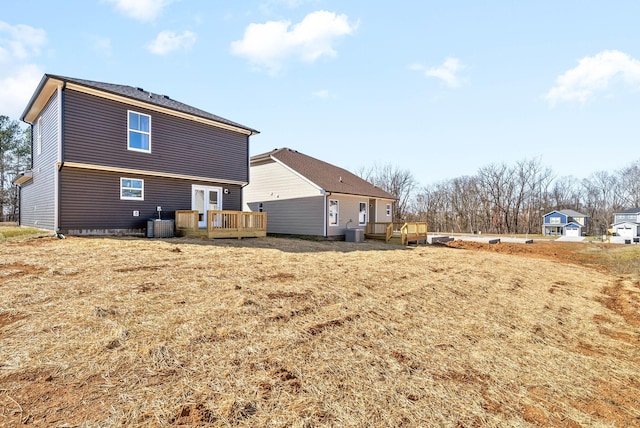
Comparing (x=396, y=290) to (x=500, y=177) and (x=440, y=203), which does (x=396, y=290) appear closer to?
(x=440, y=203)

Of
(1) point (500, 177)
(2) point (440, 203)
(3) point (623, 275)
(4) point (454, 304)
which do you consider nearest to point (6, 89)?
(4) point (454, 304)

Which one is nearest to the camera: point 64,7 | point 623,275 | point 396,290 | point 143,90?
point 396,290

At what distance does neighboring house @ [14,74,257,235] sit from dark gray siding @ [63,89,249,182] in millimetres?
33

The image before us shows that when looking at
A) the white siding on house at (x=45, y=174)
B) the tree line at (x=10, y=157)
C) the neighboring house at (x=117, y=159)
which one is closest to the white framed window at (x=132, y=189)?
the neighboring house at (x=117, y=159)

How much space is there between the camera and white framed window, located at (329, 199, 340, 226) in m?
17.8

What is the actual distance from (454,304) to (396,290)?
118 centimetres

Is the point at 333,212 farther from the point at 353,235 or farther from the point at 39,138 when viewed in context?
the point at 39,138

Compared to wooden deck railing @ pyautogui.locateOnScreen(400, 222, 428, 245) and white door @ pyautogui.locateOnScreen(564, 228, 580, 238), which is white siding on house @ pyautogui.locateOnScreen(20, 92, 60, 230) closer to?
wooden deck railing @ pyautogui.locateOnScreen(400, 222, 428, 245)

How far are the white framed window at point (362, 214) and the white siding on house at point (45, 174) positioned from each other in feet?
49.3

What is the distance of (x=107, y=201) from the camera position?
465 inches

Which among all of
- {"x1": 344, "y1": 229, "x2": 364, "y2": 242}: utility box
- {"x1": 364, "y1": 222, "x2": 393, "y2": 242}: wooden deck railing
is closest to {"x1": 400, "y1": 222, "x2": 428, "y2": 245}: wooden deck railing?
{"x1": 364, "y1": 222, "x2": 393, "y2": 242}: wooden deck railing

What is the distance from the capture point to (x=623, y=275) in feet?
40.3

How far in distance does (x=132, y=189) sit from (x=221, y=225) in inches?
146

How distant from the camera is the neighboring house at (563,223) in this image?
41.9 metres
